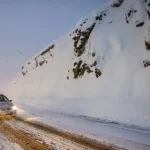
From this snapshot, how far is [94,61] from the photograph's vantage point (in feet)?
103

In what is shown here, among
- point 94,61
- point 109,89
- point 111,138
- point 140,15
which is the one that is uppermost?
point 140,15

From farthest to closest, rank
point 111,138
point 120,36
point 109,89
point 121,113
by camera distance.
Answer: point 120,36 < point 109,89 < point 121,113 < point 111,138

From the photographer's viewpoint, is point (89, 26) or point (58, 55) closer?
point (89, 26)

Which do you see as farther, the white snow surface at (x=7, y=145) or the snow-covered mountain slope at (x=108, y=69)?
the snow-covered mountain slope at (x=108, y=69)

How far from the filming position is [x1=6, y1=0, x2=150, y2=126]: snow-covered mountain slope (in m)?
18.9

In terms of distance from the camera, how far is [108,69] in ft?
91.5

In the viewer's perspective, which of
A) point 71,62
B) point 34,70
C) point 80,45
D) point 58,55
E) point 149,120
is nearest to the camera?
point 149,120

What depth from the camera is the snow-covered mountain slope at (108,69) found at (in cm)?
1891

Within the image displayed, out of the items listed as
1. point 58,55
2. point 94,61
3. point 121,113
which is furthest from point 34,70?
point 121,113

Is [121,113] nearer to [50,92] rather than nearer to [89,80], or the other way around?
[89,80]

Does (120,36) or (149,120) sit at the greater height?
(120,36)

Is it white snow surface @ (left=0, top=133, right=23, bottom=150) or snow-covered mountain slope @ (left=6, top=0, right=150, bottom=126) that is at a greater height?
snow-covered mountain slope @ (left=6, top=0, right=150, bottom=126)

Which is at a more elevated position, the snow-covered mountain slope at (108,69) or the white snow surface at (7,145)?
the snow-covered mountain slope at (108,69)

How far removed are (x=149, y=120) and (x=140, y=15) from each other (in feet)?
63.1
